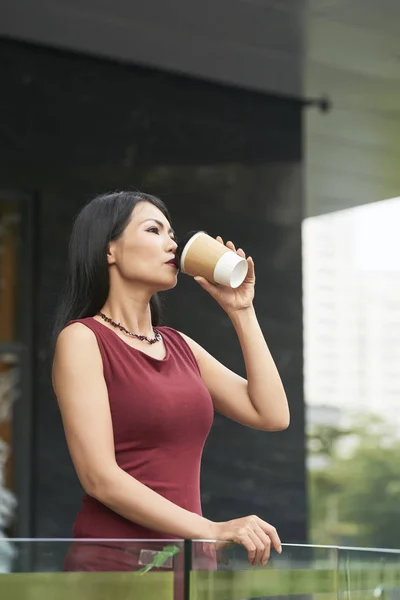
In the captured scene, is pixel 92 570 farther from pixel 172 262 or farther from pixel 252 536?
pixel 172 262

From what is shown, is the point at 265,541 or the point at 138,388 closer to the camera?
the point at 265,541

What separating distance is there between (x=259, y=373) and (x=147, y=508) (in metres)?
0.40

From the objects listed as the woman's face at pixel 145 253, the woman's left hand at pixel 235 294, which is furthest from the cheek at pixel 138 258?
the woman's left hand at pixel 235 294

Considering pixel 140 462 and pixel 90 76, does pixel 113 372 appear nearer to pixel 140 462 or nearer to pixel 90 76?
pixel 140 462

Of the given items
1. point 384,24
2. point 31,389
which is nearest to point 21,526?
point 31,389

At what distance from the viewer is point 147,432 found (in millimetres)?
1767

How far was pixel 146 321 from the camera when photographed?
6.39 ft

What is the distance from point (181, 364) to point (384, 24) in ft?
10.8

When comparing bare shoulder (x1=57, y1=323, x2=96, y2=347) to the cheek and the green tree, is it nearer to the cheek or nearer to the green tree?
the cheek

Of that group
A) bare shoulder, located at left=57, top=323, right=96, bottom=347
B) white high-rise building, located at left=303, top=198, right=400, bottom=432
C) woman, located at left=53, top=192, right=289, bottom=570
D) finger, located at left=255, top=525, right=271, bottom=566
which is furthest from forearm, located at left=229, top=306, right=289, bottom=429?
white high-rise building, located at left=303, top=198, right=400, bottom=432

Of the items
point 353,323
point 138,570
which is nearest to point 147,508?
point 138,570

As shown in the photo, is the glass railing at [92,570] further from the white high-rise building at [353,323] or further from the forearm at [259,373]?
the white high-rise building at [353,323]

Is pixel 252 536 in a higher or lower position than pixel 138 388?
lower

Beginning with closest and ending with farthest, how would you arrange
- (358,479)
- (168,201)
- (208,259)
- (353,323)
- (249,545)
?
(249,545), (208,259), (168,201), (358,479), (353,323)
